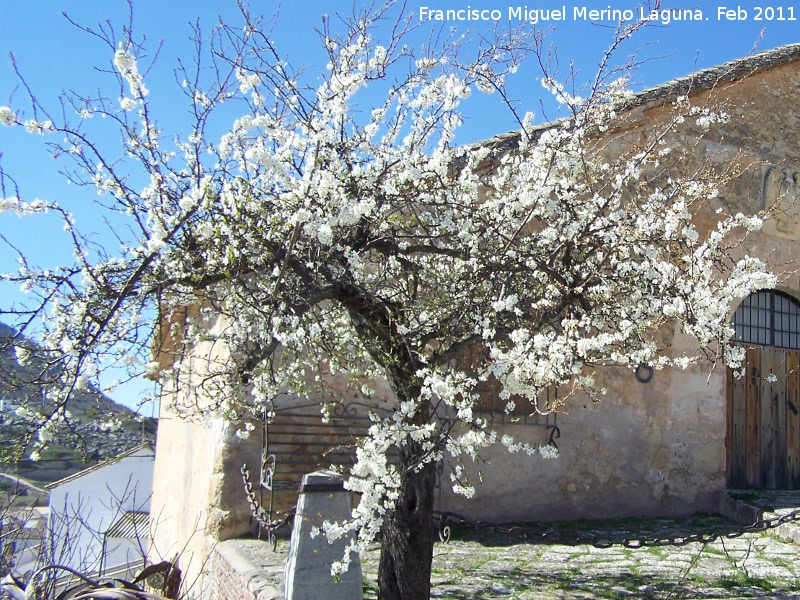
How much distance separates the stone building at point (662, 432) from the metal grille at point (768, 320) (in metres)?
0.02

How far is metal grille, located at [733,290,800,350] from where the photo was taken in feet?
31.5

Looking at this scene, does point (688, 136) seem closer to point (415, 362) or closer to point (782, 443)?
point (782, 443)

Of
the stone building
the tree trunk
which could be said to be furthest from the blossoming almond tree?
the stone building

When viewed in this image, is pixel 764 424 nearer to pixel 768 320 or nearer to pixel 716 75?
pixel 768 320

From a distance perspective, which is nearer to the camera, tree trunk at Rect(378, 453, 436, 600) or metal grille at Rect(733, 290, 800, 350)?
tree trunk at Rect(378, 453, 436, 600)

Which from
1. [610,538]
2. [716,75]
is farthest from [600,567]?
[716,75]

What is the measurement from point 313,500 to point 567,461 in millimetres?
4135

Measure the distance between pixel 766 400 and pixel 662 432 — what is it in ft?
6.13

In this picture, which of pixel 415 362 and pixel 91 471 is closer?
pixel 415 362

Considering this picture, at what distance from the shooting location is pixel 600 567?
609 centimetres

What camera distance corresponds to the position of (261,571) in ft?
17.9

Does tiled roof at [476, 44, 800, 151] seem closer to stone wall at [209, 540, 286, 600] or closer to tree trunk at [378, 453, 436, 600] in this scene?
Result: tree trunk at [378, 453, 436, 600]

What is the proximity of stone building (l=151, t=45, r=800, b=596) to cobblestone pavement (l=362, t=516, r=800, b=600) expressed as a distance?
646 mm

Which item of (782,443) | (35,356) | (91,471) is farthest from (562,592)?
(91,471)
